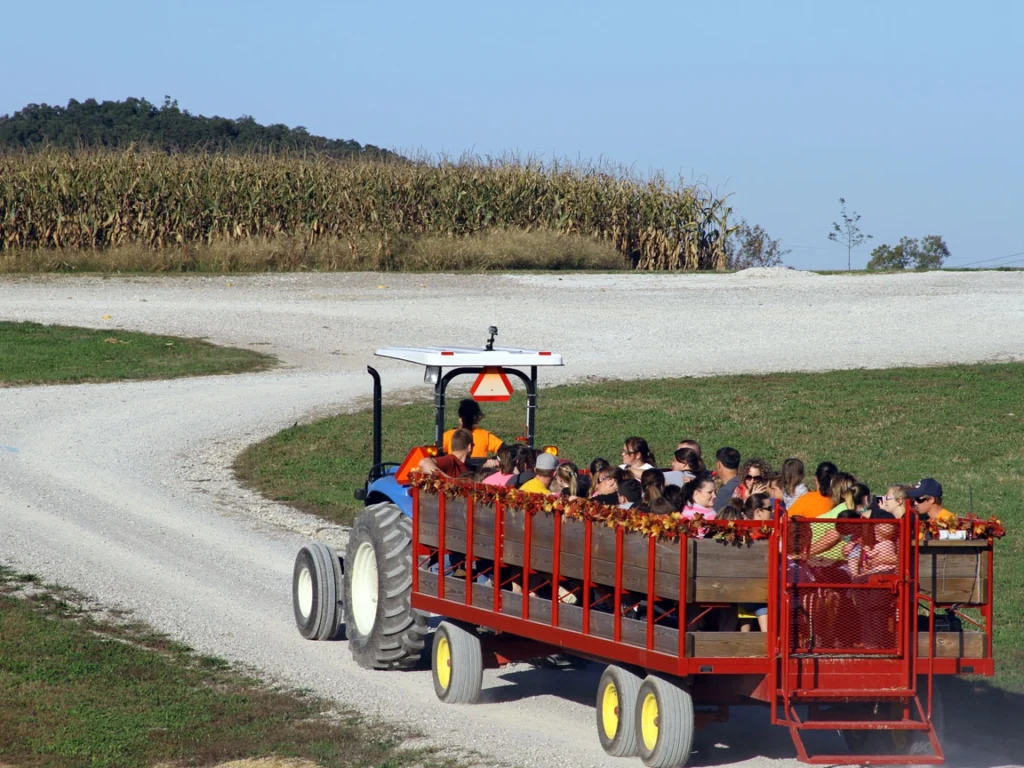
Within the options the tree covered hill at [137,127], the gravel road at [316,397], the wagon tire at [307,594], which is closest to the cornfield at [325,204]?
the gravel road at [316,397]

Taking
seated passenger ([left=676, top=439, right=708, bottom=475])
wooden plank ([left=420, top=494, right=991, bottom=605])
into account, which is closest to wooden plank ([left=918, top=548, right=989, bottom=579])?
wooden plank ([left=420, top=494, right=991, bottom=605])

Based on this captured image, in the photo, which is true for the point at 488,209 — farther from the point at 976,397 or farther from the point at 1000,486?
the point at 1000,486

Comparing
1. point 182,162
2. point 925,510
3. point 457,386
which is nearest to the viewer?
point 925,510

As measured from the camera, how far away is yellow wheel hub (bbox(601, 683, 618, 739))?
7349mm

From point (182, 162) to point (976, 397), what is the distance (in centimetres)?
2383

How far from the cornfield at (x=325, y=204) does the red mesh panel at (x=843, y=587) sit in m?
31.3

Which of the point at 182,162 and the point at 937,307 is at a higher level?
the point at 182,162

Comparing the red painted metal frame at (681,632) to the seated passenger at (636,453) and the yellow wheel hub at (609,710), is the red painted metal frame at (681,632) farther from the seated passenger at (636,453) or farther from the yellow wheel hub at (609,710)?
the seated passenger at (636,453)

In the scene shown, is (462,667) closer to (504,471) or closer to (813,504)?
(504,471)

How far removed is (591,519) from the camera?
7145 millimetres

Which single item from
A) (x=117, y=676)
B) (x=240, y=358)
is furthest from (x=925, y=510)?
(x=240, y=358)

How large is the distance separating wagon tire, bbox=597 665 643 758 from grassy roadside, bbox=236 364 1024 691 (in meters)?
6.52

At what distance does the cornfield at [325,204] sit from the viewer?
36.6 meters

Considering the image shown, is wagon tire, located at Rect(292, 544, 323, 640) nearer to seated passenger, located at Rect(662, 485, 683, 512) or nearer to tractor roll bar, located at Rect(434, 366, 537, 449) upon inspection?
tractor roll bar, located at Rect(434, 366, 537, 449)
